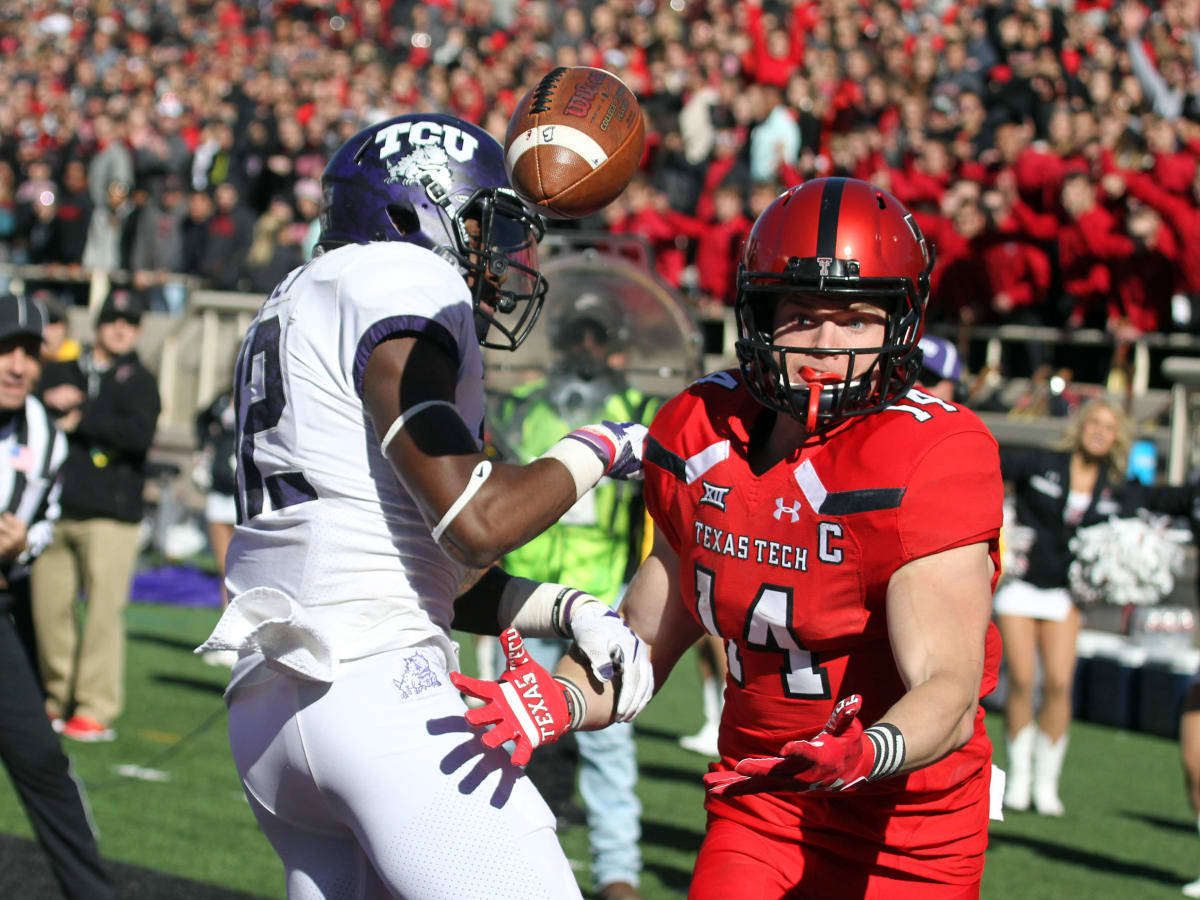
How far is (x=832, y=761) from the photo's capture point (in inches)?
78.3

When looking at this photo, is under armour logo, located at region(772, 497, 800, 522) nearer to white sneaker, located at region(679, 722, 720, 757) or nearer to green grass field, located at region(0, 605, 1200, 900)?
green grass field, located at region(0, 605, 1200, 900)

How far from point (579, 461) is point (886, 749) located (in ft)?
2.31

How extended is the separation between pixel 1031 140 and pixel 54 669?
308 inches

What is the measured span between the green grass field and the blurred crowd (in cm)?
359

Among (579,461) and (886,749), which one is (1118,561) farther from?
(886,749)

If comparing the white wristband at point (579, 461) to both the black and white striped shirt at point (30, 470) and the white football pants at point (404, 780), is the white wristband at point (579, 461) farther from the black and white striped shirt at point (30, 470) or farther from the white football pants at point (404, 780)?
the black and white striped shirt at point (30, 470)

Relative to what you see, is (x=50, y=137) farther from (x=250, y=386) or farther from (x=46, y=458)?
(x=250, y=386)

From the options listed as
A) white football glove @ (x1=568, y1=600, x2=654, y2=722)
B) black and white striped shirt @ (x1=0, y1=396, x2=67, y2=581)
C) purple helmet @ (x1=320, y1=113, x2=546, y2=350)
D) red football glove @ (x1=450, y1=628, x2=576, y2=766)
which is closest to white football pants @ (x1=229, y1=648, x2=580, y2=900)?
red football glove @ (x1=450, y1=628, x2=576, y2=766)

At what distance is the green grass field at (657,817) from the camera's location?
5.36m

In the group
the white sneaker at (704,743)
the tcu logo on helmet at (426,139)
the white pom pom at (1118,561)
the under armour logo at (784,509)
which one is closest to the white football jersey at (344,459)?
the tcu logo on helmet at (426,139)

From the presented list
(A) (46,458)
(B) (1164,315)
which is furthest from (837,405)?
(B) (1164,315)

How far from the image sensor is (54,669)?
24.5 ft

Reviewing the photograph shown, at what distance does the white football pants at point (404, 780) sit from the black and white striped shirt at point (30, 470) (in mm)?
2823

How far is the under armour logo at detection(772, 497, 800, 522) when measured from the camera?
2.46m
